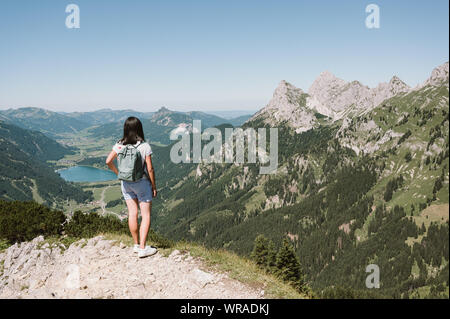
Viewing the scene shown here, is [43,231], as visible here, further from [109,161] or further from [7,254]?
[109,161]

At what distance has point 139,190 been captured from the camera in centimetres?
1227

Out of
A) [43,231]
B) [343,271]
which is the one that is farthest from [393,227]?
[43,231]

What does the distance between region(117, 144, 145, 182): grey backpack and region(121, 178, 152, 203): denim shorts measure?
41 centimetres

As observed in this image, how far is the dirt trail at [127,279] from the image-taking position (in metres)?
10.8

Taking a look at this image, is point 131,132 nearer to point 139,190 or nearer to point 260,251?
point 139,190

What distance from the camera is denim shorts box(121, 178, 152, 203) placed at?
12164 mm

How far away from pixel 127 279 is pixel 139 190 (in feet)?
12.3

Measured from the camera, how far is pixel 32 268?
18234 mm

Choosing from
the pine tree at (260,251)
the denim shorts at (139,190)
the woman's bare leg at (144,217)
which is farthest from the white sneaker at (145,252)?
the pine tree at (260,251)

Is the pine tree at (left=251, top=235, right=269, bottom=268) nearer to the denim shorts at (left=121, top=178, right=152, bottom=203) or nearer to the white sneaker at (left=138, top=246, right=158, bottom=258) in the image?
the white sneaker at (left=138, top=246, right=158, bottom=258)

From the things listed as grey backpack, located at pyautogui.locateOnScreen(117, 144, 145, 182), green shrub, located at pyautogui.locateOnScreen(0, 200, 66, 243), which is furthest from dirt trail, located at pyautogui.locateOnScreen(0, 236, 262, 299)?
green shrub, located at pyautogui.locateOnScreen(0, 200, 66, 243)

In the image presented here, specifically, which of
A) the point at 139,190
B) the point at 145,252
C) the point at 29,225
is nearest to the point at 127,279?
the point at 145,252
